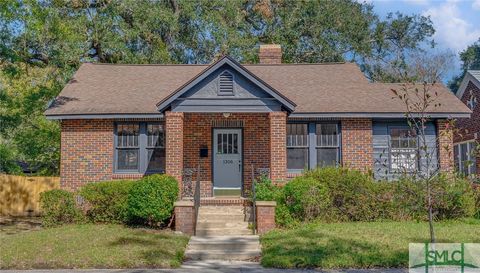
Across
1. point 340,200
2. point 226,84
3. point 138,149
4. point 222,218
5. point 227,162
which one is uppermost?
point 226,84

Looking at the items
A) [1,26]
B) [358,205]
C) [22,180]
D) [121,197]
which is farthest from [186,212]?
[22,180]

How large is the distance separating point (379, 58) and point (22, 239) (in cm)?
2950

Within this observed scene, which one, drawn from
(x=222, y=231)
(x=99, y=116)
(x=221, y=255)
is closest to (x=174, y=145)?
(x=99, y=116)

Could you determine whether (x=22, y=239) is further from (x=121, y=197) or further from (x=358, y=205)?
(x=358, y=205)

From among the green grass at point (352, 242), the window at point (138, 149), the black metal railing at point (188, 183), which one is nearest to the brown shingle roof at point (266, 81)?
the window at point (138, 149)

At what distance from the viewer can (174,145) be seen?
14258 millimetres

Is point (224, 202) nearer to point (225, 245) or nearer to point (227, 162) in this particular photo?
point (227, 162)

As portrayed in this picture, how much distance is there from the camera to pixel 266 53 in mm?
21266

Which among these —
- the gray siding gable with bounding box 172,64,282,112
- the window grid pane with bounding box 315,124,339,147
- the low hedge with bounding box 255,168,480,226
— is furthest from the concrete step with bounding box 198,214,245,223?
the window grid pane with bounding box 315,124,339,147

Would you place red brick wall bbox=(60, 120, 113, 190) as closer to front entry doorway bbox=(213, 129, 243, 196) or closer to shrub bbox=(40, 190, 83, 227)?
shrub bbox=(40, 190, 83, 227)

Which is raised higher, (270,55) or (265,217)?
(270,55)

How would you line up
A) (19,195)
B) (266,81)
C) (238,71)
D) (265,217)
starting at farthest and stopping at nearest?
(19,195), (266,81), (238,71), (265,217)

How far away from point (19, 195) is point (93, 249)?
14152 mm

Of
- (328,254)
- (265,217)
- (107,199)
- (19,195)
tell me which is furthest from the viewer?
(19,195)
